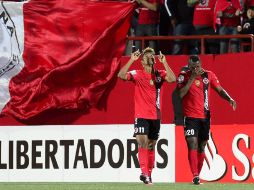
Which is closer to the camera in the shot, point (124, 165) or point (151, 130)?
point (151, 130)

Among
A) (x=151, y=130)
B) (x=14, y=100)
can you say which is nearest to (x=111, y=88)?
(x=14, y=100)

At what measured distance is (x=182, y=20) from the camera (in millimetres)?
19703

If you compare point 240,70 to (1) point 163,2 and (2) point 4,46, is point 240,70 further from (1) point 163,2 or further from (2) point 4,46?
(2) point 4,46

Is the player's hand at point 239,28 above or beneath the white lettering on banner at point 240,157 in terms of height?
above

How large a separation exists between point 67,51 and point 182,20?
216cm

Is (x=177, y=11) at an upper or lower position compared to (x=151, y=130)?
upper

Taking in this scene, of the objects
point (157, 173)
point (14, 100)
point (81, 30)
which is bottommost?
point (157, 173)

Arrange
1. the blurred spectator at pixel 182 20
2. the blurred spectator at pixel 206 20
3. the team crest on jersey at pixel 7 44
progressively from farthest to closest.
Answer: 1. the team crest on jersey at pixel 7 44
2. the blurred spectator at pixel 182 20
3. the blurred spectator at pixel 206 20

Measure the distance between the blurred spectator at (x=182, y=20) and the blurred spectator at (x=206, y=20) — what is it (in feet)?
0.49

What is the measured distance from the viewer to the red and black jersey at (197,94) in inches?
677

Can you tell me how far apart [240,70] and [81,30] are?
2960 mm

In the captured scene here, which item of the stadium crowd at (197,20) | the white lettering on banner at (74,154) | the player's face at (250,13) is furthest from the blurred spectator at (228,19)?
the white lettering on banner at (74,154)

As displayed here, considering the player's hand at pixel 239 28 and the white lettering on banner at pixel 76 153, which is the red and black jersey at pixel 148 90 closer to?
A: the player's hand at pixel 239 28

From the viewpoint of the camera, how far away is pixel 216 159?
1962 cm
